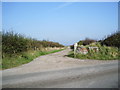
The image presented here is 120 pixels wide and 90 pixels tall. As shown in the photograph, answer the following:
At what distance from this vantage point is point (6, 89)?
3836 millimetres

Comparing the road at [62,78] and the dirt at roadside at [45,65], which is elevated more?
the road at [62,78]

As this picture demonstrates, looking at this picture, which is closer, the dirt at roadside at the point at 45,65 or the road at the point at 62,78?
the road at the point at 62,78

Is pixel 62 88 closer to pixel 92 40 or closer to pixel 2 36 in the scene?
pixel 2 36

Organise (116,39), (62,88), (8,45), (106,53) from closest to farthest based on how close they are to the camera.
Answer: (62,88)
(8,45)
(106,53)
(116,39)

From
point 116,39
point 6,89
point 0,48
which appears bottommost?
point 6,89

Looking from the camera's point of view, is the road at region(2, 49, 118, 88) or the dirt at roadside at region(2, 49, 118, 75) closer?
the road at region(2, 49, 118, 88)

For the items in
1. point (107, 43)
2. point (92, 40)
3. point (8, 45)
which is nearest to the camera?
point (8, 45)

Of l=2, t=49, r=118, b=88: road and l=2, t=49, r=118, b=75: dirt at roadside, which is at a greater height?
l=2, t=49, r=118, b=88: road

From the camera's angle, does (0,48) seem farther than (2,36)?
No

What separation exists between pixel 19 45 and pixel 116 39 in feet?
61.1

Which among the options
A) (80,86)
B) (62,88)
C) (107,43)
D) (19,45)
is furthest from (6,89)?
(107,43)

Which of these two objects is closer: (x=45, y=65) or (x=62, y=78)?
(x=62, y=78)

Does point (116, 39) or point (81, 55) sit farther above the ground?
point (116, 39)

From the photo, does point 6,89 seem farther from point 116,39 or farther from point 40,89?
point 116,39
